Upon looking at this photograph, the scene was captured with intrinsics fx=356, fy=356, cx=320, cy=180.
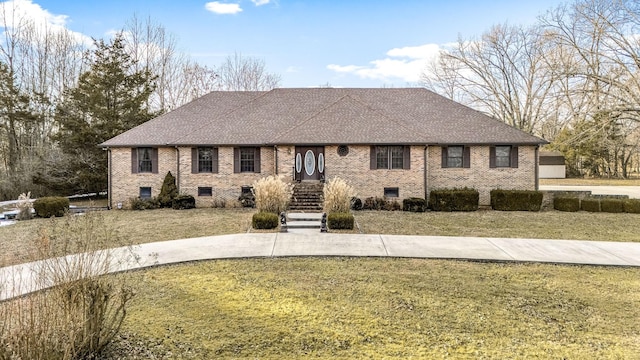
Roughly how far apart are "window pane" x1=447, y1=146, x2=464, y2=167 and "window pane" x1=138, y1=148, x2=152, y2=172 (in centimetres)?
1509

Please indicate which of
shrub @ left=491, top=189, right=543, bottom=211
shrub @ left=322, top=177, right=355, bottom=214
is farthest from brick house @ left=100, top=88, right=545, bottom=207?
shrub @ left=322, top=177, right=355, bottom=214

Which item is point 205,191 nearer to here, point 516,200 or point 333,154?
point 333,154

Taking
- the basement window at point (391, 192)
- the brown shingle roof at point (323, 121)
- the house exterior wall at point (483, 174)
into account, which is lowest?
the basement window at point (391, 192)

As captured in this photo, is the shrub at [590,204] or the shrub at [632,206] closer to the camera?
the shrub at [632,206]

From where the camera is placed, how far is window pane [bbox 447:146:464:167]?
57.6ft

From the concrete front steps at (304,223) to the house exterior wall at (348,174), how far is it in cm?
406

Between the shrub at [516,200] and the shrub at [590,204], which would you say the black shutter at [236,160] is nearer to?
the shrub at [516,200]

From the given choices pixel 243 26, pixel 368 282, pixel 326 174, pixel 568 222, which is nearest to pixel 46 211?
pixel 326 174

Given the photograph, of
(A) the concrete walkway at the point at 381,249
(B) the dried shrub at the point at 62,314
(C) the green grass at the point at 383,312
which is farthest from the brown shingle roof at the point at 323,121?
(B) the dried shrub at the point at 62,314

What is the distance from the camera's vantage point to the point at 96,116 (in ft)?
74.4

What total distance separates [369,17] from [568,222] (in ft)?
45.6

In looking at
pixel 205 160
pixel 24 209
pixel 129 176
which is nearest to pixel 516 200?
pixel 205 160

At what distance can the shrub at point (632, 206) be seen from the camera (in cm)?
1523

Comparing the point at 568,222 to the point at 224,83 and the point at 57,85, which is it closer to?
the point at 224,83
